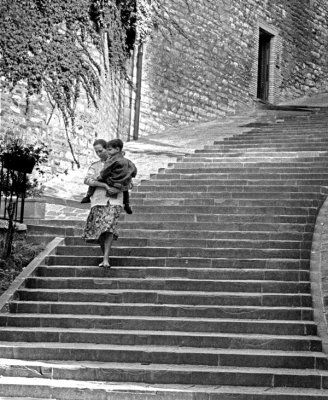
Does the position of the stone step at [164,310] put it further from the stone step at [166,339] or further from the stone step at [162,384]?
the stone step at [162,384]

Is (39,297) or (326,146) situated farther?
(326,146)

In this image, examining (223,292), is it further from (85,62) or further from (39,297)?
(85,62)

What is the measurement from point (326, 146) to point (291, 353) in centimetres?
734

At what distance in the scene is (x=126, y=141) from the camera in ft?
55.0

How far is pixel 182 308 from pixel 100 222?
132 cm

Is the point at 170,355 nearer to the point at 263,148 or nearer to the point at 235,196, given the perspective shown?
the point at 235,196

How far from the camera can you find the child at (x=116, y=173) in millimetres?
8148

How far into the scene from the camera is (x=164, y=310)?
24.1ft

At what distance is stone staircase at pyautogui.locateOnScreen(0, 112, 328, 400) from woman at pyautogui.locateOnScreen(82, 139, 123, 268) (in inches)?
13.3

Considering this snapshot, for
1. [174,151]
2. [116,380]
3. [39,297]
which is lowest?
[116,380]

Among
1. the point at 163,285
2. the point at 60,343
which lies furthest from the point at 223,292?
the point at 60,343

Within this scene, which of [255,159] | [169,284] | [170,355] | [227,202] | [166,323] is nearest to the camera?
[170,355]

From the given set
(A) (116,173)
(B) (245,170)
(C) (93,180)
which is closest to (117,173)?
(A) (116,173)

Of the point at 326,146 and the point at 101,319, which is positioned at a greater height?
the point at 326,146
